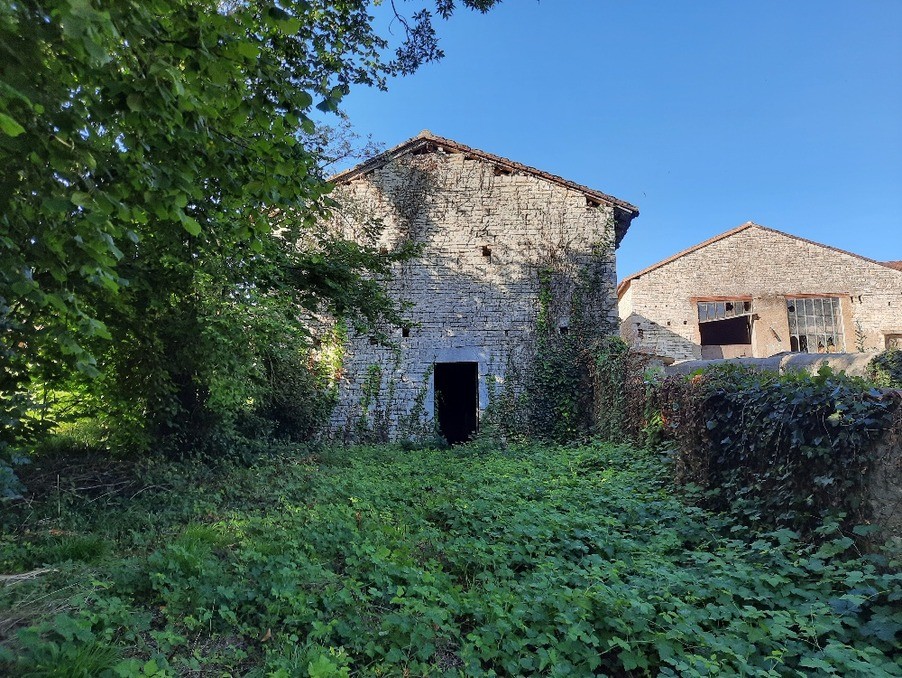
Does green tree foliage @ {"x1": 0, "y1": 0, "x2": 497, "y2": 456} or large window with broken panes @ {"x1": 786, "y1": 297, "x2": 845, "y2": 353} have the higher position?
large window with broken panes @ {"x1": 786, "y1": 297, "x2": 845, "y2": 353}

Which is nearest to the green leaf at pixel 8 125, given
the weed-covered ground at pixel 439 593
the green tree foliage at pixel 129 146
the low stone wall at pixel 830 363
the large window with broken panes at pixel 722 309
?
the green tree foliage at pixel 129 146

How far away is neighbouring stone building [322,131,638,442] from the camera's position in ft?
40.1

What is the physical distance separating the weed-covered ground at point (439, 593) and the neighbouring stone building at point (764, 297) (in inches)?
597

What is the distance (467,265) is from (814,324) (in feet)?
→ 48.0

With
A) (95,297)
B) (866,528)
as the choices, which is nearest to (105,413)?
(95,297)

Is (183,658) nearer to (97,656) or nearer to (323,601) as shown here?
(97,656)

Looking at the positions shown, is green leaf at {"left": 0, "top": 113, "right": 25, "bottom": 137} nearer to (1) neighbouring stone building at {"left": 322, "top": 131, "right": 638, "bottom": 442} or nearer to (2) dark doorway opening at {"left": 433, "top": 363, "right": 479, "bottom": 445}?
(1) neighbouring stone building at {"left": 322, "top": 131, "right": 638, "bottom": 442}

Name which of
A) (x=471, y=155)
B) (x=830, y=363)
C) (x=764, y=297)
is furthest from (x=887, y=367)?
(x=764, y=297)

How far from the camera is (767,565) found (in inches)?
153

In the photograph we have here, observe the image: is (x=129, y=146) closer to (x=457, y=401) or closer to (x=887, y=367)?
(x=887, y=367)

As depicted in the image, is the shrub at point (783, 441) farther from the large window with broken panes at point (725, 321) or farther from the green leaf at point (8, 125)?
the large window with broken panes at point (725, 321)

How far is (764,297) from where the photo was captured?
63.4 feet

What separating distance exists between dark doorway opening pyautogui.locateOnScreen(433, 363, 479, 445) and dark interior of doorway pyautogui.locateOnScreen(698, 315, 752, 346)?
1015 cm

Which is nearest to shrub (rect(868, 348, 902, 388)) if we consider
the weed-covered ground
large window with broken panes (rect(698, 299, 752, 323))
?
the weed-covered ground
